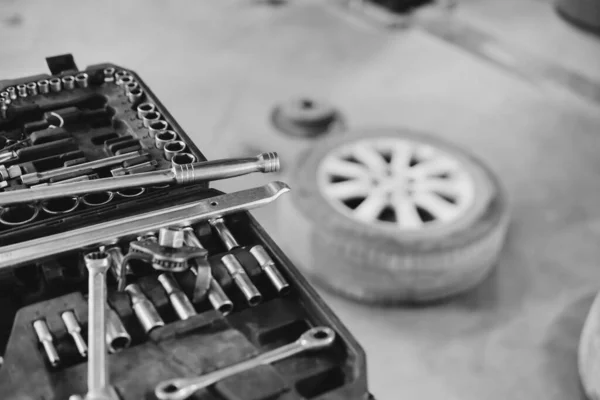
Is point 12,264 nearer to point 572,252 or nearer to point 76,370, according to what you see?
point 76,370

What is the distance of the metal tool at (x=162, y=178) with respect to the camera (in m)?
0.50

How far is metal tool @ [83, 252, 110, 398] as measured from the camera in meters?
0.37

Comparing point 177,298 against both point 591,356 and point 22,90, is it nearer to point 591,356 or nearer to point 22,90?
point 22,90

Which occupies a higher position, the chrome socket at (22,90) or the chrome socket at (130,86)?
the chrome socket at (22,90)

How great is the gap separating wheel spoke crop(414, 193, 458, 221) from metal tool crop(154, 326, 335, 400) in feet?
2.40

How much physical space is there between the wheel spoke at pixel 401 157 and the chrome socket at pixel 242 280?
78 centimetres

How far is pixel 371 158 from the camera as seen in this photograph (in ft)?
4.05

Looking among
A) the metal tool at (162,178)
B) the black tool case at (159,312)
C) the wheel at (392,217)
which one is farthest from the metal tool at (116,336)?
the wheel at (392,217)

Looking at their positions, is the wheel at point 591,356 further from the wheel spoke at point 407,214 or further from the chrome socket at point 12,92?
the chrome socket at point 12,92

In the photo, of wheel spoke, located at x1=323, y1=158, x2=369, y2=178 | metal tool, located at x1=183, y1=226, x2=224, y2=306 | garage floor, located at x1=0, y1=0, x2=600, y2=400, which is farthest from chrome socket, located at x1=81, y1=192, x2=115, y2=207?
wheel spoke, located at x1=323, y1=158, x2=369, y2=178

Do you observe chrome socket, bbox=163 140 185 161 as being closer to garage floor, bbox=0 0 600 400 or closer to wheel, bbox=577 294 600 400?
garage floor, bbox=0 0 600 400

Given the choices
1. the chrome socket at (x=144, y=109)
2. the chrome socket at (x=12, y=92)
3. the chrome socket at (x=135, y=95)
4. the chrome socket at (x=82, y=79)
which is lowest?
the chrome socket at (x=144, y=109)

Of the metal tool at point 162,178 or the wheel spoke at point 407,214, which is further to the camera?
the wheel spoke at point 407,214

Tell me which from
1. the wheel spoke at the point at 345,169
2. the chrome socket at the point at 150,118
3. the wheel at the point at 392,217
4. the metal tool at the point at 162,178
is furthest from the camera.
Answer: the wheel spoke at the point at 345,169
